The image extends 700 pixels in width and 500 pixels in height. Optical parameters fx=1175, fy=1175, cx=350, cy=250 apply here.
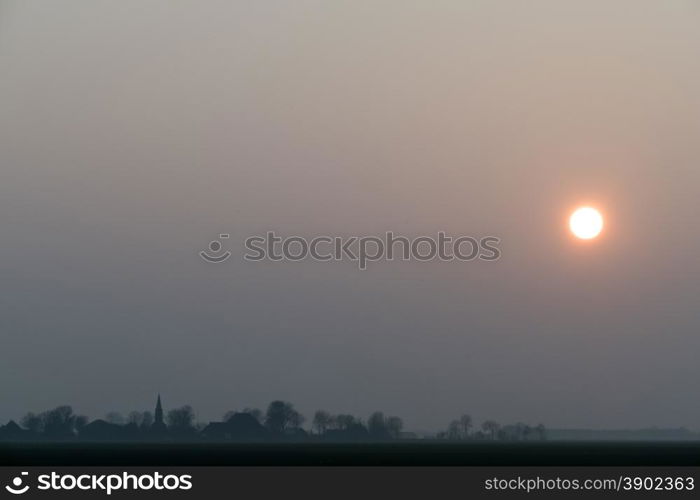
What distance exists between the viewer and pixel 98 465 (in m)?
19.4

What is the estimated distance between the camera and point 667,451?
4669 centimetres

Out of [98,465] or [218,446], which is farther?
[218,446]
